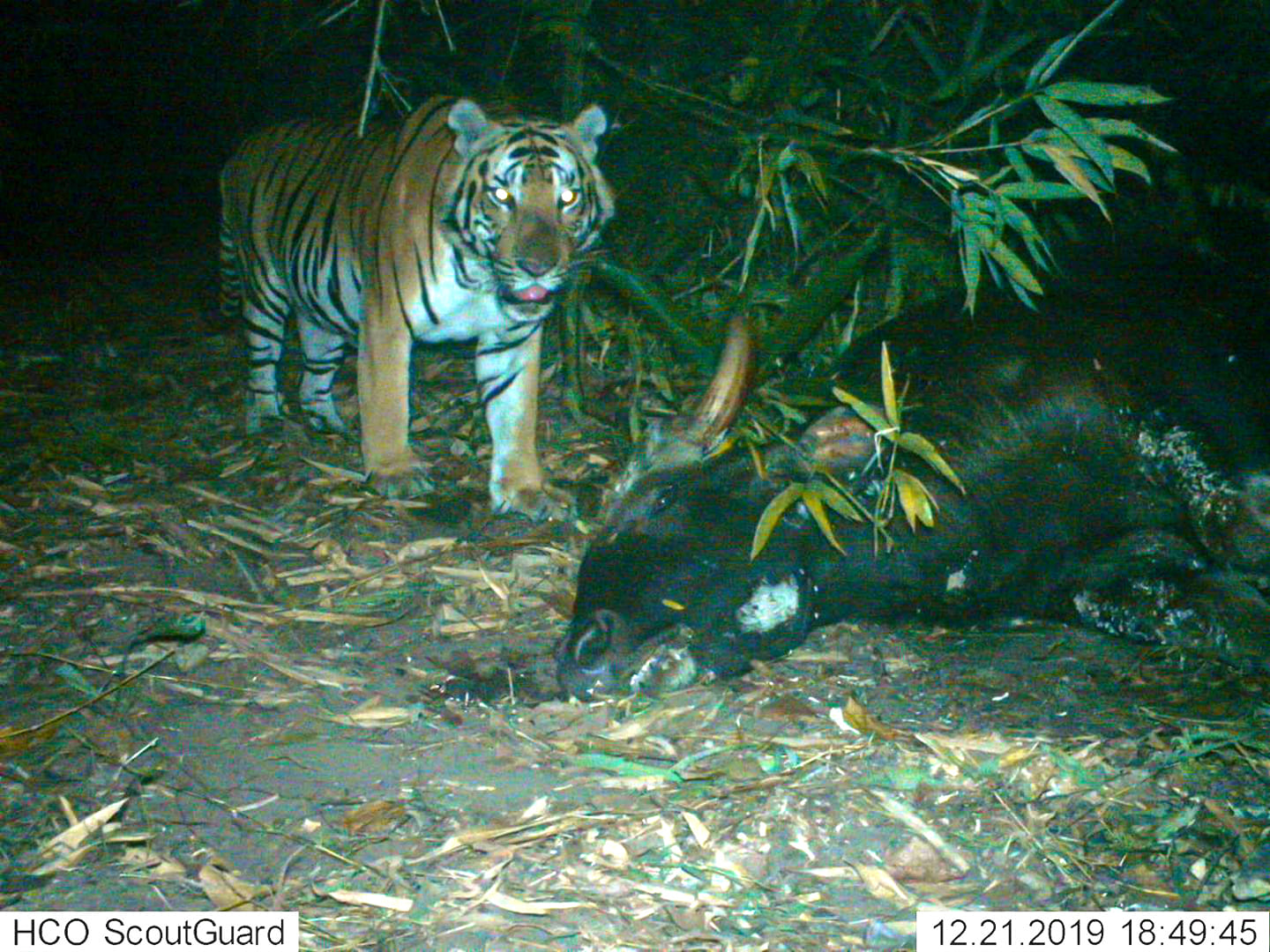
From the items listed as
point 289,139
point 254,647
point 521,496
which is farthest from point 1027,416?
point 289,139

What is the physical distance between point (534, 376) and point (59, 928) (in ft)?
9.81

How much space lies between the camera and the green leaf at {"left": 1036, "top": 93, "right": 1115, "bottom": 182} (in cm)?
323

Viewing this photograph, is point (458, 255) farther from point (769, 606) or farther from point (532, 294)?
point (769, 606)

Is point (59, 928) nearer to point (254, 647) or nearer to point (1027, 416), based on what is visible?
point (254, 647)

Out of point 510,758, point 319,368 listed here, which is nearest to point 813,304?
point 510,758

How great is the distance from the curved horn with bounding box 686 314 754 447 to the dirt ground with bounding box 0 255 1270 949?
2.32 feet

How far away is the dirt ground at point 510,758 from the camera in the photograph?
8.05ft

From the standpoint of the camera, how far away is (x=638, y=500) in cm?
372

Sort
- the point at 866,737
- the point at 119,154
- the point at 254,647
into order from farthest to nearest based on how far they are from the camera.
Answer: the point at 119,154 → the point at 254,647 → the point at 866,737

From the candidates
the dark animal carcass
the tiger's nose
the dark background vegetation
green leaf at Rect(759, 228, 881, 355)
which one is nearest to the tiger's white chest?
the tiger's nose

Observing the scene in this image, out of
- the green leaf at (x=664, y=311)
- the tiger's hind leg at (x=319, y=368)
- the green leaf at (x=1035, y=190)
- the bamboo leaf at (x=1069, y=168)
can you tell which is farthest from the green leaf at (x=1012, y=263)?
the tiger's hind leg at (x=319, y=368)

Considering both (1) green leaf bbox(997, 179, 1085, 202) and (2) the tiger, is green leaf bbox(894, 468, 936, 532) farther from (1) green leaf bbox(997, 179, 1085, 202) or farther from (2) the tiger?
(2) the tiger

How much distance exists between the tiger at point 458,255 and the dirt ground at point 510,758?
0.36 metres

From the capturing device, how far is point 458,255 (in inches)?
184
